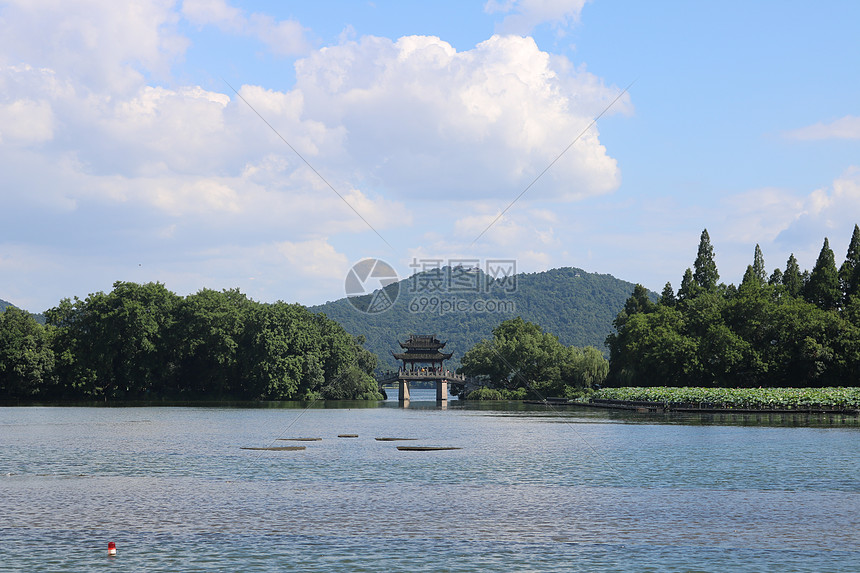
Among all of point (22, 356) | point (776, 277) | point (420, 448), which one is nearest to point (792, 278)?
point (776, 277)

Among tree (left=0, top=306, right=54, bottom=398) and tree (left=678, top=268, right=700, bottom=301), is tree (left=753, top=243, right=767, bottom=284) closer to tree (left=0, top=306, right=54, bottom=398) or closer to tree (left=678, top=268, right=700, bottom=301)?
tree (left=678, top=268, right=700, bottom=301)

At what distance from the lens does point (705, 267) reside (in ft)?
393

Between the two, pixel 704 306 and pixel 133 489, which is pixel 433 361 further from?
pixel 133 489

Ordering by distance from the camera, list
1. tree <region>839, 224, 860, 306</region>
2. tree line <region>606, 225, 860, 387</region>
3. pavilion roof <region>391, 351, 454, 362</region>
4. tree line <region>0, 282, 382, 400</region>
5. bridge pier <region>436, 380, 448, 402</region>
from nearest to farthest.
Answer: tree line <region>606, 225, 860, 387</region>
tree <region>839, 224, 860, 306</region>
tree line <region>0, 282, 382, 400</region>
bridge pier <region>436, 380, 448, 402</region>
pavilion roof <region>391, 351, 454, 362</region>

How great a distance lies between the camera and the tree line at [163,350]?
105 metres

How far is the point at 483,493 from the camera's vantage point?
26.9 m

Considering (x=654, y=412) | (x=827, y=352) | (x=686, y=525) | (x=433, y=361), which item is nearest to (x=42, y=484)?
(x=686, y=525)

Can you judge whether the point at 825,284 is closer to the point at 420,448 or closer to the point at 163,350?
the point at 420,448

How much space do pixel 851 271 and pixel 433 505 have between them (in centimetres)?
8883

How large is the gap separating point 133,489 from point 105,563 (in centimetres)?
1054

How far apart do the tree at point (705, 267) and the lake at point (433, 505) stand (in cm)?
7390

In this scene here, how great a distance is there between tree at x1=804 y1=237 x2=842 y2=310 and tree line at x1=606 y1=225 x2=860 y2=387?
0.35ft

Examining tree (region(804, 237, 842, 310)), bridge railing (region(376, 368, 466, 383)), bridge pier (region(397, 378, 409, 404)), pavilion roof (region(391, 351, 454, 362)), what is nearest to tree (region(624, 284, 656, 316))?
tree (region(804, 237, 842, 310))

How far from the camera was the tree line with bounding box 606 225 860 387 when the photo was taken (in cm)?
8125
